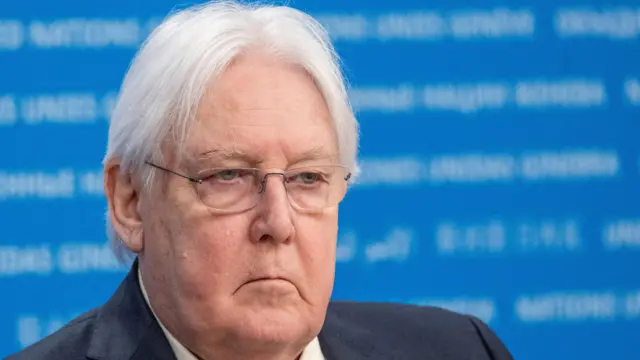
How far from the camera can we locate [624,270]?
3066 mm

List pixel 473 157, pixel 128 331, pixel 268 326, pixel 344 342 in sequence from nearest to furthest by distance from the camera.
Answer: pixel 268 326 < pixel 128 331 < pixel 344 342 < pixel 473 157

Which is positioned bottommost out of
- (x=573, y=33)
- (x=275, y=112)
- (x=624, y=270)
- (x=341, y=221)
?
(x=624, y=270)

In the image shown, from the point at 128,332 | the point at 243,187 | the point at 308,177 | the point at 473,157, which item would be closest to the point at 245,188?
the point at 243,187

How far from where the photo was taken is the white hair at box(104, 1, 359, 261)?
5.66ft

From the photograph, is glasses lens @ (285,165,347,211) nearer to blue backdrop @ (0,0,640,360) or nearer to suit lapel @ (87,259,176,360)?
suit lapel @ (87,259,176,360)

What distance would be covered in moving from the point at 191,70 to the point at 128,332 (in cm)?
49

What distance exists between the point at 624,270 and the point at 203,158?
5.86ft

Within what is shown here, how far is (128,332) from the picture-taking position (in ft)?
5.90

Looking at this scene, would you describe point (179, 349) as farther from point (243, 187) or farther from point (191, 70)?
point (191, 70)

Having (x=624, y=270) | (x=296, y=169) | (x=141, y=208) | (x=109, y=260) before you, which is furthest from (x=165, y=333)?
(x=624, y=270)

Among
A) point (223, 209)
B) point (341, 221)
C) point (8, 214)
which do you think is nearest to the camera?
point (223, 209)

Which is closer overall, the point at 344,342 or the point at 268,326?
the point at 268,326

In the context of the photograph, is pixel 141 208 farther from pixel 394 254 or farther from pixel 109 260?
pixel 394 254

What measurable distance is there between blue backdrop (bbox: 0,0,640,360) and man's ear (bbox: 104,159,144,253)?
93 cm
